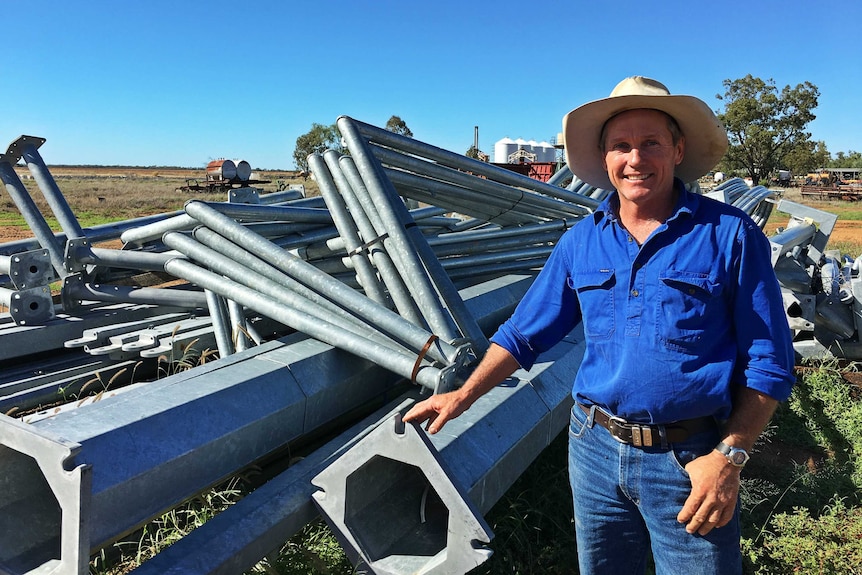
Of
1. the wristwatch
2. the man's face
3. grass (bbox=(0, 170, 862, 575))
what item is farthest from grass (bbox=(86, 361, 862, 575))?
the man's face

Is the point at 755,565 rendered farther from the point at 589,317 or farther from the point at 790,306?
the point at 790,306

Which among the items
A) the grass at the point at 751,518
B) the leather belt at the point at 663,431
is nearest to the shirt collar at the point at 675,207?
the leather belt at the point at 663,431

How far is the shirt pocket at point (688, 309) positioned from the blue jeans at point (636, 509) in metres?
0.29

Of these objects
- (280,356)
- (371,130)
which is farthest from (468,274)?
(280,356)

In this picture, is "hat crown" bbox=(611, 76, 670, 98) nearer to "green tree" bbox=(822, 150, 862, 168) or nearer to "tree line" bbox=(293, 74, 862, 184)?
"tree line" bbox=(293, 74, 862, 184)

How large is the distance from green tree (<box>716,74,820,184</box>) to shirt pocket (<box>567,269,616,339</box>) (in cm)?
4670

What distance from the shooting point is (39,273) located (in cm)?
401

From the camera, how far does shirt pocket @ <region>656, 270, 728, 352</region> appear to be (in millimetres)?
1624

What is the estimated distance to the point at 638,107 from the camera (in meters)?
1.80

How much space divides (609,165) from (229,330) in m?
2.35

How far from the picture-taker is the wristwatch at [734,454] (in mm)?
1587

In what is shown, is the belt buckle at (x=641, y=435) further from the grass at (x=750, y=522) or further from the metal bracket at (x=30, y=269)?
the metal bracket at (x=30, y=269)

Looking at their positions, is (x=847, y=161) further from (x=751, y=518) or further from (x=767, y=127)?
(x=751, y=518)

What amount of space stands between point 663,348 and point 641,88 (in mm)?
760
